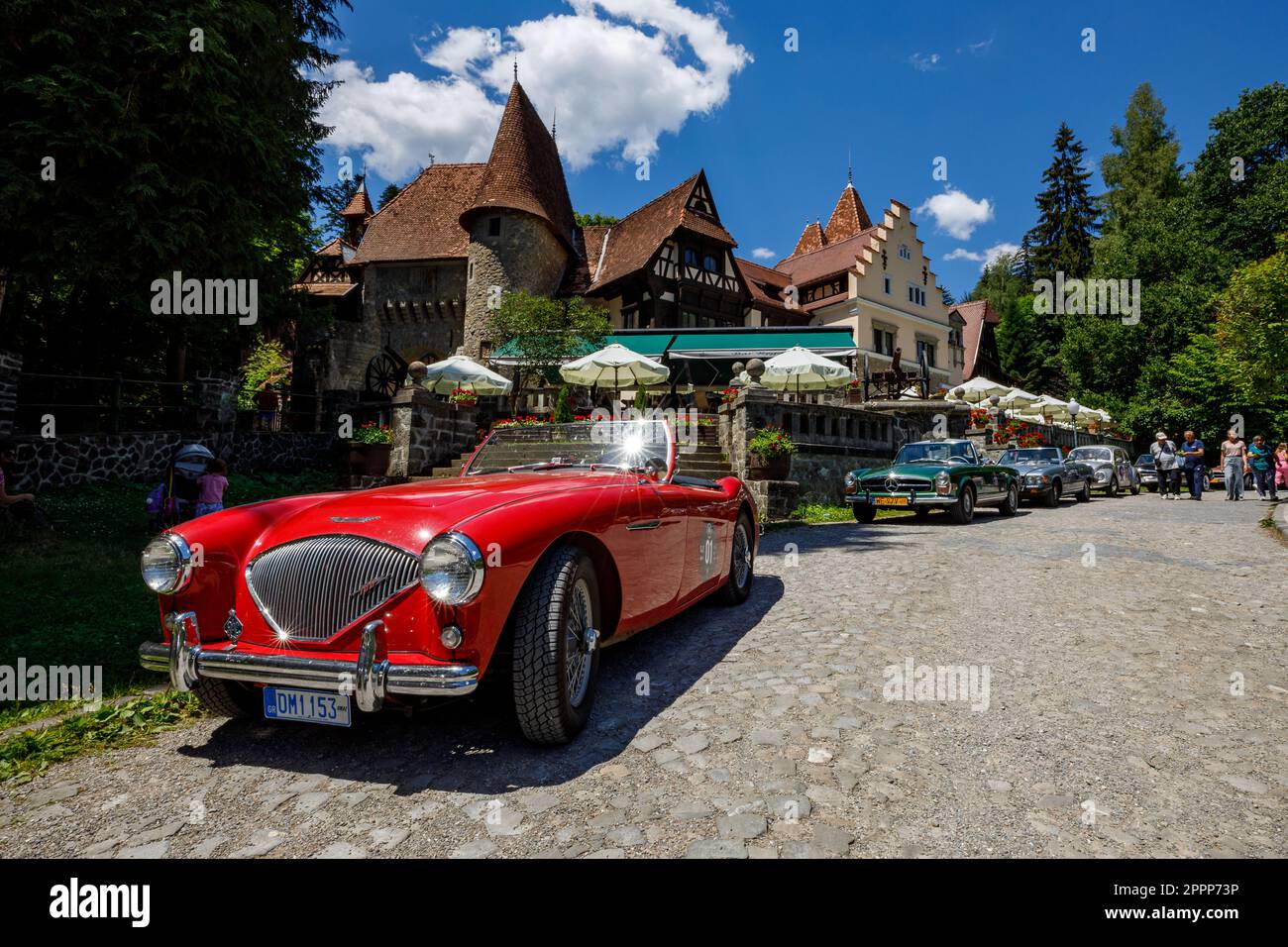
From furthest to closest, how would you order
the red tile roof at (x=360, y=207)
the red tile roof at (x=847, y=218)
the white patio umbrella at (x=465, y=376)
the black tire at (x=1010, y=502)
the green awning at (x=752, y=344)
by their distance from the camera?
1. the red tile roof at (x=847, y=218)
2. the red tile roof at (x=360, y=207)
3. the green awning at (x=752, y=344)
4. the white patio umbrella at (x=465, y=376)
5. the black tire at (x=1010, y=502)

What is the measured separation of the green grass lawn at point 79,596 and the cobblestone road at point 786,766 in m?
1.68

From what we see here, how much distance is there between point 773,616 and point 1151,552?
5.86m

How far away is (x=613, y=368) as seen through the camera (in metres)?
16.8

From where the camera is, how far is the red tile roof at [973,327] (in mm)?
46438

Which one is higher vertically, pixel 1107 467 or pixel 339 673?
pixel 1107 467

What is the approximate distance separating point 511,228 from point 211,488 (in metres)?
24.7

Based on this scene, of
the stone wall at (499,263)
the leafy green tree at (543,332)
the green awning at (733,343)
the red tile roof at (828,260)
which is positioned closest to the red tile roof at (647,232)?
the stone wall at (499,263)

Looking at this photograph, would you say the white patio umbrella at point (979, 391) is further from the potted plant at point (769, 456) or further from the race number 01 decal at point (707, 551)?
the race number 01 decal at point (707, 551)

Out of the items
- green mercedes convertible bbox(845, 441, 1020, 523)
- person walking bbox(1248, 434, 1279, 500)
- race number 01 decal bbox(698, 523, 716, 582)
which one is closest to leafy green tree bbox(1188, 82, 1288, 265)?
person walking bbox(1248, 434, 1279, 500)

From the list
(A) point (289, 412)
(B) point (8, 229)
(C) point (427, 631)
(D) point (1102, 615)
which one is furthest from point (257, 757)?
(A) point (289, 412)

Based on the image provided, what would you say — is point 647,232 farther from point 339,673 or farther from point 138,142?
point 339,673

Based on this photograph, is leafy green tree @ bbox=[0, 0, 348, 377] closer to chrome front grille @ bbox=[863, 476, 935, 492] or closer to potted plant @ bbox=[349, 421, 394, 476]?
potted plant @ bbox=[349, 421, 394, 476]

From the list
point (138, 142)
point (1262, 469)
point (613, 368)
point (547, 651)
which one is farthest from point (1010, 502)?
point (138, 142)
